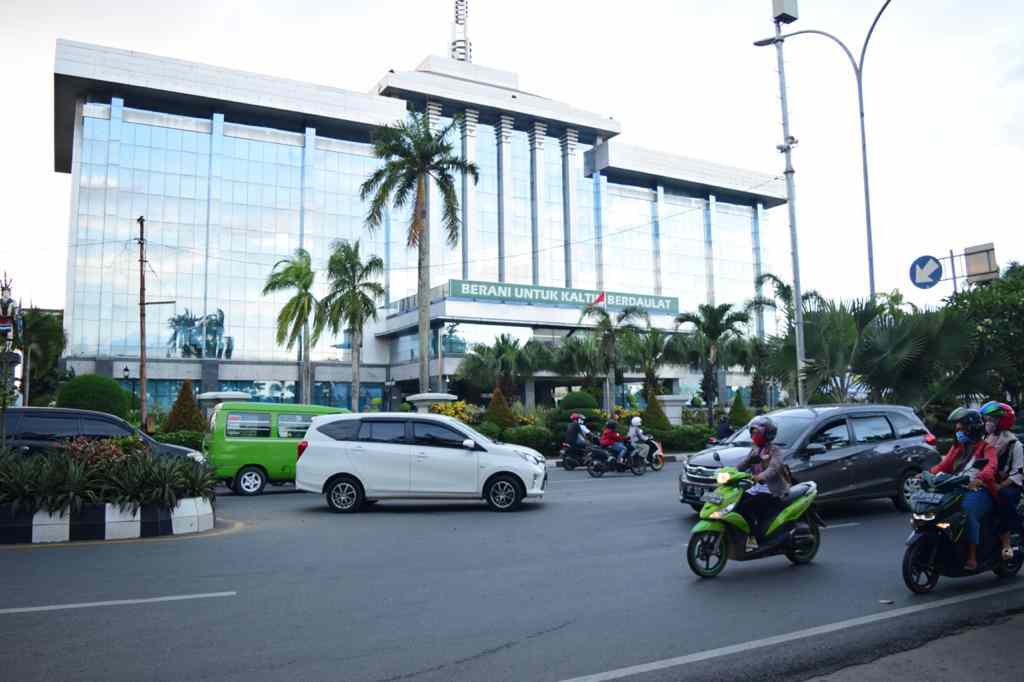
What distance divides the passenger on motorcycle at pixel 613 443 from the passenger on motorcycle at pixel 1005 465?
15099 mm

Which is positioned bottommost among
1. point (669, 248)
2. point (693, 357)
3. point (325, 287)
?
point (693, 357)

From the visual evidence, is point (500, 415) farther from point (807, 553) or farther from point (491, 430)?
point (807, 553)

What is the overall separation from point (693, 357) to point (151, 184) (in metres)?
41.8

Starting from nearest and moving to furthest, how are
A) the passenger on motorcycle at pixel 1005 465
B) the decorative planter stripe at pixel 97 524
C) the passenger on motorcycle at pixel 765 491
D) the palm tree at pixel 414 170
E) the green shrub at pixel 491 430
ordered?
the passenger on motorcycle at pixel 1005 465
the passenger on motorcycle at pixel 765 491
the decorative planter stripe at pixel 97 524
the green shrub at pixel 491 430
the palm tree at pixel 414 170

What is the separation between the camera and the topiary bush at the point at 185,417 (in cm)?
2434

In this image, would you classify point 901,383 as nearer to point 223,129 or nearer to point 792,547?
point 792,547

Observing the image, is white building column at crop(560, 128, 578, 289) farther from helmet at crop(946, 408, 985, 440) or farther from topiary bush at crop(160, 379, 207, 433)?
helmet at crop(946, 408, 985, 440)

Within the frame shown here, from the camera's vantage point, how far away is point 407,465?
42.1ft

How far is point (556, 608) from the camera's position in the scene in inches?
245

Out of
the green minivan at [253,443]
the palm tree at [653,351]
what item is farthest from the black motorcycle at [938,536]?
the palm tree at [653,351]

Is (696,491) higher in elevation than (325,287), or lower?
lower

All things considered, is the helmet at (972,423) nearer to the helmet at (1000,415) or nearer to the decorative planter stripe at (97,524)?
the helmet at (1000,415)

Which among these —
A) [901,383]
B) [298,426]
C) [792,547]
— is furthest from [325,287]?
[792,547]

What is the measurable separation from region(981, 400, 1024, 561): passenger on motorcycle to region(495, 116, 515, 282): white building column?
62.9 meters
